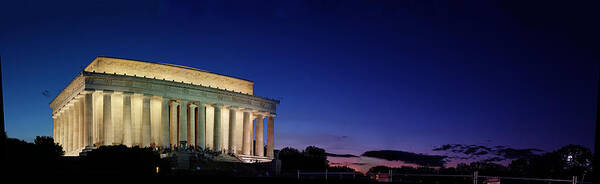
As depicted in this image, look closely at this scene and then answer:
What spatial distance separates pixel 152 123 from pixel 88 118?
10026 millimetres

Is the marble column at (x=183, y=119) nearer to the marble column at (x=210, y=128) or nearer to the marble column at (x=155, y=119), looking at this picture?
the marble column at (x=155, y=119)

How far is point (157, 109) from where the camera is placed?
75.8 metres

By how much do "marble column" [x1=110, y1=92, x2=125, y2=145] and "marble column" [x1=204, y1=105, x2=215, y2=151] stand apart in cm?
1306

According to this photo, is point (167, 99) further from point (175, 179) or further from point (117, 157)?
point (175, 179)

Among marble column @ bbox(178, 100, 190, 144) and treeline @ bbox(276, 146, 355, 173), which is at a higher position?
marble column @ bbox(178, 100, 190, 144)

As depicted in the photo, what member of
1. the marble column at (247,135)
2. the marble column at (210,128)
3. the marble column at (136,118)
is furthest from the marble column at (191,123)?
the marble column at (247,135)

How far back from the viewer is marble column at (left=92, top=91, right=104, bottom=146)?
224ft

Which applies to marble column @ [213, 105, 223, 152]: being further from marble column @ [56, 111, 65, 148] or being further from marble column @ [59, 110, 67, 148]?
marble column @ [56, 111, 65, 148]

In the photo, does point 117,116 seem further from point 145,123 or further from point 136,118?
point 145,123

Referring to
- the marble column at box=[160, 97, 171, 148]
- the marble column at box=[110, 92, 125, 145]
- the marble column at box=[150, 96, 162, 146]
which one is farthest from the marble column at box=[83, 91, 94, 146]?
the marble column at box=[150, 96, 162, 146]

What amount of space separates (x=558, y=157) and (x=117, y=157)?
55.8 meters

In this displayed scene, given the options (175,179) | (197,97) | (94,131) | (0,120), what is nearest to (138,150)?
(94,131)

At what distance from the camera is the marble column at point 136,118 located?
71500 millimetres

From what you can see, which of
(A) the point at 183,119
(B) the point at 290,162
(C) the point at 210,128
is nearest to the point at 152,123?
(A) the point at 183,119
